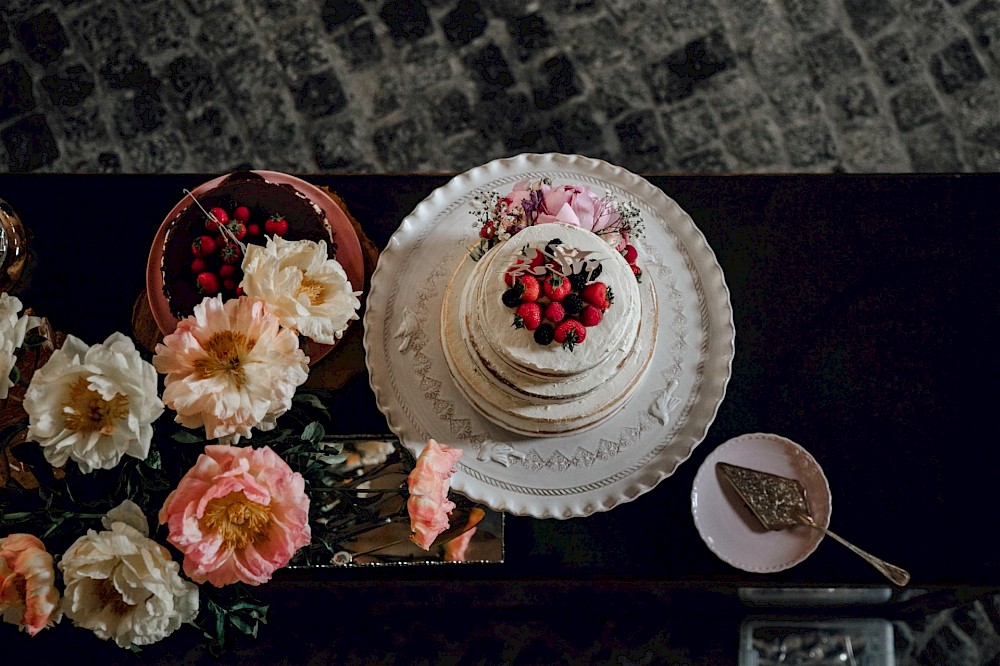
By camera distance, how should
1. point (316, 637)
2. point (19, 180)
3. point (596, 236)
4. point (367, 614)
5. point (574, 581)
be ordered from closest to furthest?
point (596, 236) → point (574, 581) → point (19, 180) → point (367, 614) → point (316, 637)

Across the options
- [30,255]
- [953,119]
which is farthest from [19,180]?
[953,119]

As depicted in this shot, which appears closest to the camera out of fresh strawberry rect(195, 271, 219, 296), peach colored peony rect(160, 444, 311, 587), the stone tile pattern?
peach colored peony rect(160, 444, 311, 587)

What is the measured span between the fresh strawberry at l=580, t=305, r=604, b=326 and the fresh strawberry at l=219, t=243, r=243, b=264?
0.51 meters

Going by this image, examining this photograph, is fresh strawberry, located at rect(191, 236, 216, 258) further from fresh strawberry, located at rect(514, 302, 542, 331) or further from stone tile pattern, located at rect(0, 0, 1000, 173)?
stone tile pattern, located at rect(0, 0, 1000, 173)

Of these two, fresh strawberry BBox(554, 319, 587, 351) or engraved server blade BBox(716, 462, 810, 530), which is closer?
fresh strawberry BBox(554, 319, 587, 351)

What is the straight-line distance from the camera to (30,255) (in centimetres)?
138

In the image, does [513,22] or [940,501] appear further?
[513,22]

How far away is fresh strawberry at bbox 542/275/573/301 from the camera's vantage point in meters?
1.00

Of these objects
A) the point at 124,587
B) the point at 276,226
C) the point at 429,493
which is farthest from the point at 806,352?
the point at 124,587

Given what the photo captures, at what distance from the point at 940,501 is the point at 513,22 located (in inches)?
69.7

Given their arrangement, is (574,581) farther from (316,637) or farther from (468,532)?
(316,637)

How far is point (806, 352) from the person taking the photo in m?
1.38

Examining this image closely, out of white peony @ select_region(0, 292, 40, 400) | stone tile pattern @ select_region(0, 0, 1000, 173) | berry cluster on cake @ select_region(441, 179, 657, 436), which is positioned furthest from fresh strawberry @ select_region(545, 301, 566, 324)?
stone tile pattern @ select_region(0, 0, 1000, 173)

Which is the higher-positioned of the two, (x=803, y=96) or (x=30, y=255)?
(x=30, y=255)
